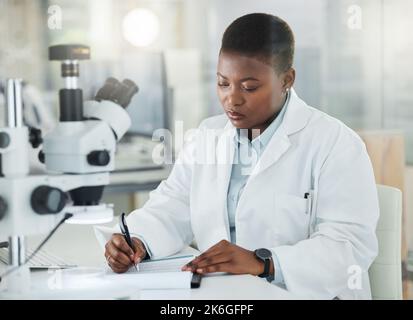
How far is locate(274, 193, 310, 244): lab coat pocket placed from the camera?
123 centimetres

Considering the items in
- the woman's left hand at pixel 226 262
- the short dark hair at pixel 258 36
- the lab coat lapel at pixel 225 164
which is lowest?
the woman's left hand at pixel 226 262

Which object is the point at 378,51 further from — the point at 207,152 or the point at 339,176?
the point at 207,152

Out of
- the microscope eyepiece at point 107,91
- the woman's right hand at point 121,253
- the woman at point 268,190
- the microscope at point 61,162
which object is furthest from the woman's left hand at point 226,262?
the microscope eyepiece at point 107,91

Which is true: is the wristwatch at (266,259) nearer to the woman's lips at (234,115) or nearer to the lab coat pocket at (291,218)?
the lab coat pocket at (291,218)

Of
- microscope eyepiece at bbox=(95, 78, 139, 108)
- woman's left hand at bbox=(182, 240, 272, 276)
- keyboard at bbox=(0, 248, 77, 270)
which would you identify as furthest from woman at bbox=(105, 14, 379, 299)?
microscope eyepiece at bbox=(95, 78, 139, 108)

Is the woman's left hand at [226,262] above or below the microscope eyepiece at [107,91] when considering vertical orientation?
below

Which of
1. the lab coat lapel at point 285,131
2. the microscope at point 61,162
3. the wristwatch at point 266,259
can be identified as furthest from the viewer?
the lab coat lapel at point 285,131

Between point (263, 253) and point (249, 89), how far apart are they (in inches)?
12.4

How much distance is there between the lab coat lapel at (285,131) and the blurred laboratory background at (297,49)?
0.12 feet

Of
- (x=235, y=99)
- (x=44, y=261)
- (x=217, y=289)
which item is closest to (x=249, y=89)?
(x=235, y=99)

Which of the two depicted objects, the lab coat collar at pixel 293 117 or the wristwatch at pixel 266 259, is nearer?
the wristwatch at pixel 266 259

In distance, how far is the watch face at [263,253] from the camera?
45.6 inches

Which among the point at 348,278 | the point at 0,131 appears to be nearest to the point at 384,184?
the point at 348,278
